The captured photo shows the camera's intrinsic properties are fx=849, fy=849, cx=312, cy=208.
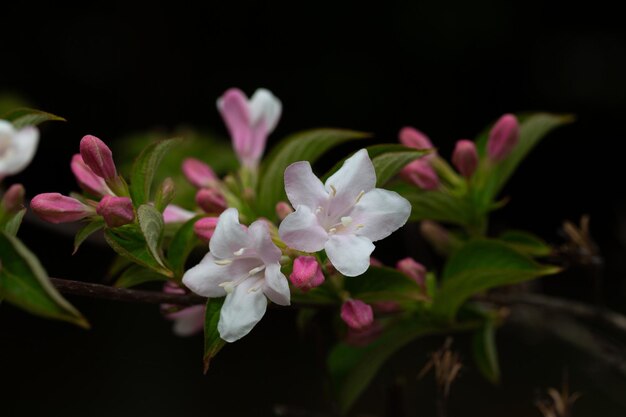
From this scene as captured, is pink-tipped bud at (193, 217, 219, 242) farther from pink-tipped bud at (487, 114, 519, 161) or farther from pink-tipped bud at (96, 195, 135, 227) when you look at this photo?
pink-tipped bud at (487, 114, 519, 161)

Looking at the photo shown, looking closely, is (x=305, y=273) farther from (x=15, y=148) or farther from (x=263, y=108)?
(x=263, y=108)

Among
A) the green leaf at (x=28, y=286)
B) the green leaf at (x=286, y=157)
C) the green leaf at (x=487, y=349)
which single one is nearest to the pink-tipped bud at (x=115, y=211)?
the green leaf at (x=28, y=286)

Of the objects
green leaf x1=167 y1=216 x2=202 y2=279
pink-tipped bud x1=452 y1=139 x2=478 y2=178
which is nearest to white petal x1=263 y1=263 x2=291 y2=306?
green leaf x1=167 y1=216 x2=202 y2=279

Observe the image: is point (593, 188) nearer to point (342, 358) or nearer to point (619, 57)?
point (619, 57)

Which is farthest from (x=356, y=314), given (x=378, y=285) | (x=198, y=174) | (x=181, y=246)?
(x=198, y=174)

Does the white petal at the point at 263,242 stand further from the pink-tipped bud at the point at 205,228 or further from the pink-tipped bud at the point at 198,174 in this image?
the pink-tipped bud at the point at 198,174
